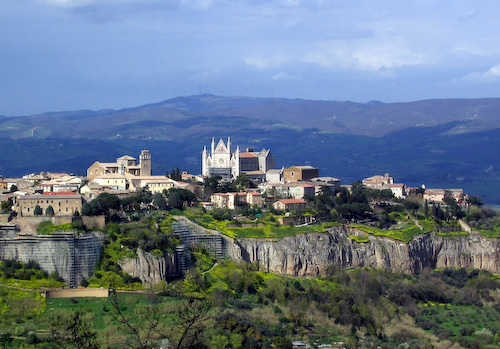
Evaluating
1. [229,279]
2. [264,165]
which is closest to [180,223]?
[229,279]

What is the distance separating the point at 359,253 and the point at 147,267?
15726 mm

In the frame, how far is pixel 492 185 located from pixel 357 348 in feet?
475

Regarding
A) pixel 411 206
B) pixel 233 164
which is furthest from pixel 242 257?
pixel 233 164

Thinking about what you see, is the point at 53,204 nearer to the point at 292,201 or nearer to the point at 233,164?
the point at 292,201

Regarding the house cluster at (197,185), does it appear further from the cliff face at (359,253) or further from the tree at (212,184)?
the cliff face at (359,253)

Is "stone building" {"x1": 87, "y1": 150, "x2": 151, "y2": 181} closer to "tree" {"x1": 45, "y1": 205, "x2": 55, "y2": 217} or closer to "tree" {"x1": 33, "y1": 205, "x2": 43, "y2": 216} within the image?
"tree" {"x1": 33, "y1": 205, "x2": 43, "y2": 216}

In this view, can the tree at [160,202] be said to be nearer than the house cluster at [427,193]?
Yes

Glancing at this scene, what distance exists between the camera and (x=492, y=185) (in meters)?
185

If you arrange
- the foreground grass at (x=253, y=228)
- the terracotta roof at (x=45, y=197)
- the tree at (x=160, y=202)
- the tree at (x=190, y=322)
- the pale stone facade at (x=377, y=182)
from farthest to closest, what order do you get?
the pale stone facade at (x=377, y=182) → the tree at (x=160, y=202) → the foreground grass at (x=253, y=228) → the terracotta roof at (x=45, y=197) → the tree at (x=190, y=322)

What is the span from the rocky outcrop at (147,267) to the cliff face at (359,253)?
6.17 m

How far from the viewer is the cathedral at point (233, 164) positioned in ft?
271

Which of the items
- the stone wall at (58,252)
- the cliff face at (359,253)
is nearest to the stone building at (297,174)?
the cliff face at (359,253)

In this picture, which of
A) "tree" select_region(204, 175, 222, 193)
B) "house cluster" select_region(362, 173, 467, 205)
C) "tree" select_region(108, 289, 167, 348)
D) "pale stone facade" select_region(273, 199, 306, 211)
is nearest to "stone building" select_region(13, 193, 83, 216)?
"tree" select_region(108, 289, 167, 348)

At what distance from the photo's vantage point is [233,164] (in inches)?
3282
